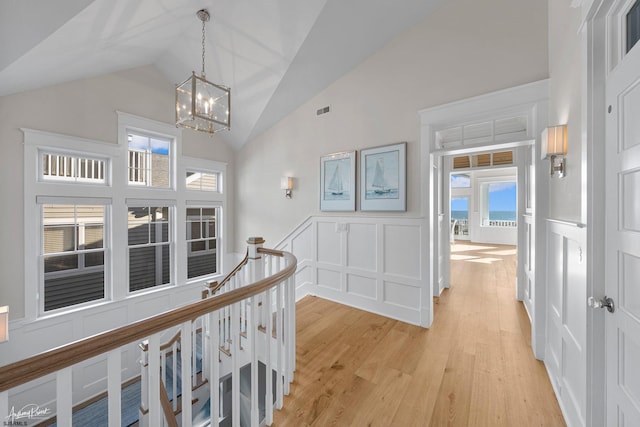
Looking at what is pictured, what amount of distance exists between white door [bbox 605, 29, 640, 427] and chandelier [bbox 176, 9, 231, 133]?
8.98 ft

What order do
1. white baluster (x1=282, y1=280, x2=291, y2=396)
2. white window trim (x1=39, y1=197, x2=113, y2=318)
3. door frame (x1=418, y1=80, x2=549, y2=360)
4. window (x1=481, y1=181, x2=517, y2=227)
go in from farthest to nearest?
window (x1=481, y1=181, x2=517, y2=227) < white window trim (x1=39, y1=197, x2=113, y2=318) < door frame (x1=418, y1=80, x2=549, y2=360) < white baluster (x1=282, y1=280, x2=291, y2=396)

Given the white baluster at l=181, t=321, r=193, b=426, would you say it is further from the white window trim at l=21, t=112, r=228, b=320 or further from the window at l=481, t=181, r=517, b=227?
the window at l=481, t=181, r=517, b=227

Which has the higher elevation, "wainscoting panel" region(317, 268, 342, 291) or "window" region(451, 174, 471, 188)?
"window" region(451, 174, 471, 188)

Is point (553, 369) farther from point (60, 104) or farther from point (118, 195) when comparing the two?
point (60, 104)

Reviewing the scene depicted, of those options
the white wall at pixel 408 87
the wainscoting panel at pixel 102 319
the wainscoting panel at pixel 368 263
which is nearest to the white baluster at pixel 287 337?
the wainscoting panel at pixel 368 263

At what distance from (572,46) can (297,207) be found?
3.46 meters

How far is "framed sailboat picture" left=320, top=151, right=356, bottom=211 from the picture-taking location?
3.58 metres

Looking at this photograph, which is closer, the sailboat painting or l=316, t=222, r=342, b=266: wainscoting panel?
the sailboat painting

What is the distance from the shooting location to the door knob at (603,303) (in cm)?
125

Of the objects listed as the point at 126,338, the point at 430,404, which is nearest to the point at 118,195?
the point at 126,338

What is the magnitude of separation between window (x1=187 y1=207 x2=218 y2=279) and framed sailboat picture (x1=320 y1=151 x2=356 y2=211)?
274cm

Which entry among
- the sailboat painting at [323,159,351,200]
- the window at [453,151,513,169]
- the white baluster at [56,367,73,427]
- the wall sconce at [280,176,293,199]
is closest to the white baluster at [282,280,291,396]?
the white baluster at [56,367,73,427]

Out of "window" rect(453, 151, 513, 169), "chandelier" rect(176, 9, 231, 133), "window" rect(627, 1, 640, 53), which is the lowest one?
"window" rect(627, 1, 640, 53)

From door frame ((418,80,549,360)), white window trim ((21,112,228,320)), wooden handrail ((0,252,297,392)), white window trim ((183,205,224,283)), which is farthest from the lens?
white window trim ((183,205,224,283))
